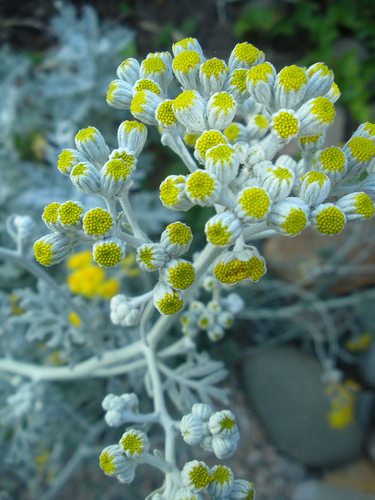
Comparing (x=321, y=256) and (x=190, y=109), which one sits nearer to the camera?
(x=190, y=109)

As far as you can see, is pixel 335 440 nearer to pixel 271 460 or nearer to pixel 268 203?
pixel 271 460

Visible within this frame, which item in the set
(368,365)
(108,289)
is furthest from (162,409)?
(368,365)

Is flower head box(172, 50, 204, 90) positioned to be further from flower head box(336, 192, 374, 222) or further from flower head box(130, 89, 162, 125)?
flower head box(336, 192, 374, 222)

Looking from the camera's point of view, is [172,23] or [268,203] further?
[172,23]

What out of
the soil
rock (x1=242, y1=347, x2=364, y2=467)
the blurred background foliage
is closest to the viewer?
rock (x1=242, y1=347, x2=364, y2=467)

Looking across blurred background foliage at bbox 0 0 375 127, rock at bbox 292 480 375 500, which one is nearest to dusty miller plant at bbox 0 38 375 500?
rock at bbox 292 480 375 500

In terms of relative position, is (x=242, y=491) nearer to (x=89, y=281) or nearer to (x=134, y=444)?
(x=134, y=444)

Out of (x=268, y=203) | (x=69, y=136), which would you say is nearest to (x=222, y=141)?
(x=268, y=203)
